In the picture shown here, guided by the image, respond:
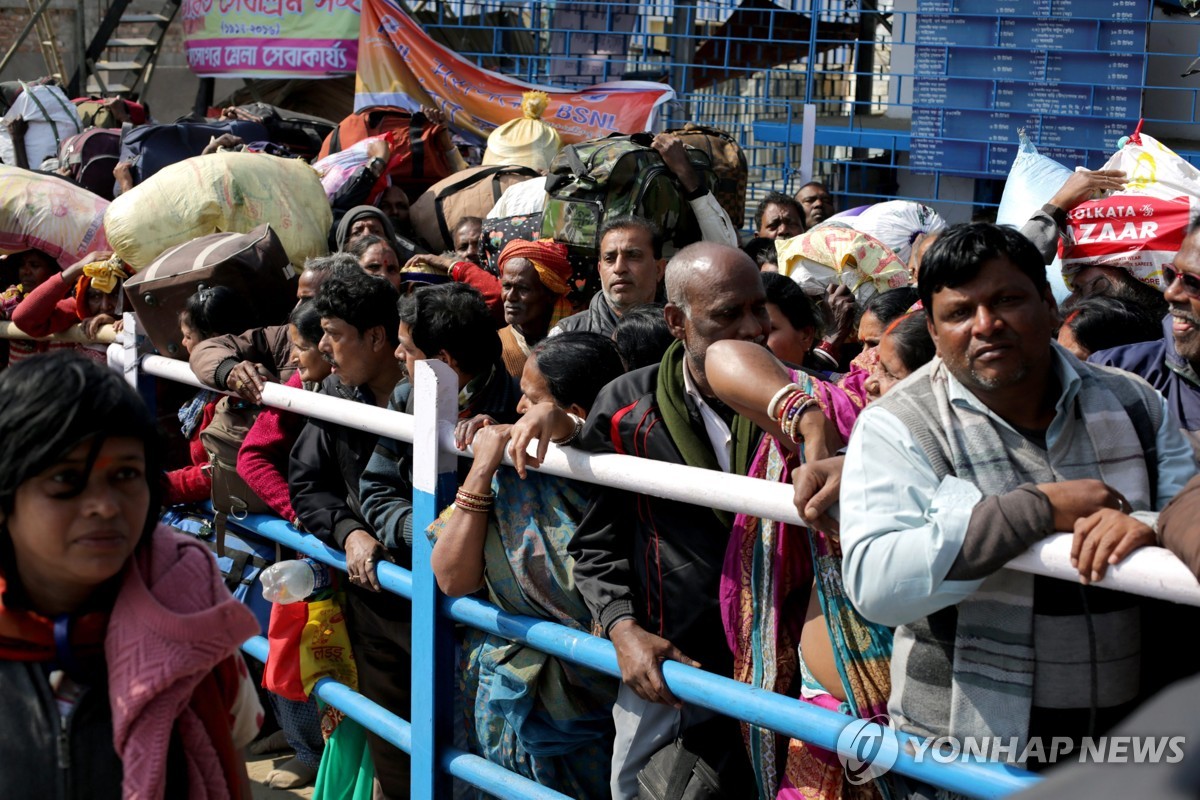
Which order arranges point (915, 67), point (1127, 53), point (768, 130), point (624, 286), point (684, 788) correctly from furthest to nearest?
point (768, 130)
point (915, 67)
point (1127, 53)
point (624, 286)
point (684, 788)

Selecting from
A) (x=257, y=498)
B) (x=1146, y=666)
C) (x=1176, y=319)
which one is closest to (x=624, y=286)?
(x=257, y=498)

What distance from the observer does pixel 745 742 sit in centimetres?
251

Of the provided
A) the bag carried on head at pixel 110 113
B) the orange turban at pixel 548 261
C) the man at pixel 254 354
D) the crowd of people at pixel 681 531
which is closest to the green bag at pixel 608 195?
the orange turban at pixel 548 261

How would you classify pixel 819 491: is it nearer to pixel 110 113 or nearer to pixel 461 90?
pixel 461 90

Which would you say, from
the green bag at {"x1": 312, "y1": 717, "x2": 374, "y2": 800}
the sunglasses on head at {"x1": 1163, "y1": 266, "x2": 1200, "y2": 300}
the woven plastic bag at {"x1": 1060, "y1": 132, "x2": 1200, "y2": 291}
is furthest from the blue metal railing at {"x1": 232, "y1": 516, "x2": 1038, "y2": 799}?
the woven plastic bag at {"x1": 1060, "y1": 132, "x2": 1200, "y2": 291}

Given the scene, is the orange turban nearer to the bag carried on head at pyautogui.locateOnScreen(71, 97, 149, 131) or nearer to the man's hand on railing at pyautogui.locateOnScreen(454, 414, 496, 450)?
the man's hand on railing at pyautogui.locateOnScreen(454, 414, 496, 450)

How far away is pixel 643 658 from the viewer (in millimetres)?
2396

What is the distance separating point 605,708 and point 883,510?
3.48 feet

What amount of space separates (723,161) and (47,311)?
3205mm

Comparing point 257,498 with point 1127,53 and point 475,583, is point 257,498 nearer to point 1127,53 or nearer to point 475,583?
point 475,583

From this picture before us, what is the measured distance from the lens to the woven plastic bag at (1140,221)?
4086 mm

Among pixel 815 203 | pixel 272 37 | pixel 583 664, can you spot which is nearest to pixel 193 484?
pixel 583 664

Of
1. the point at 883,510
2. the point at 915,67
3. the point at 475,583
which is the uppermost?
the point at 915,67

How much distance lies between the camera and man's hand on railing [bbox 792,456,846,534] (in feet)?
6.68
